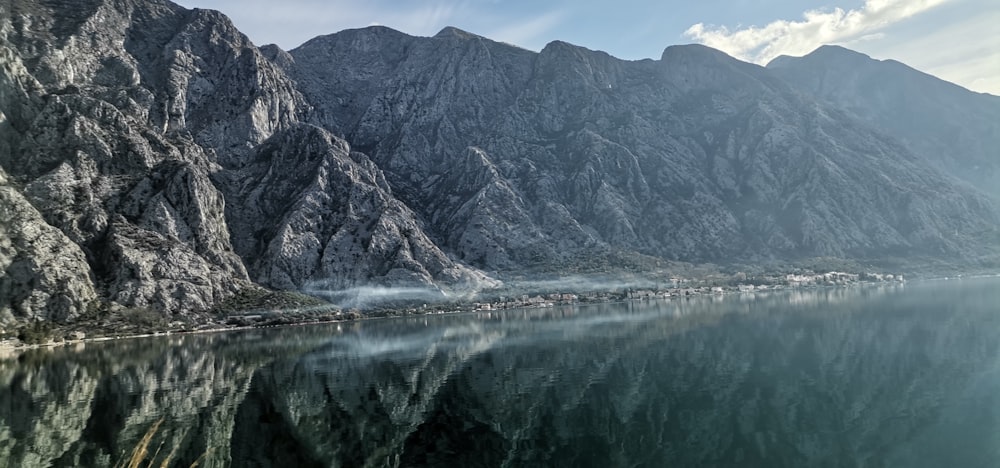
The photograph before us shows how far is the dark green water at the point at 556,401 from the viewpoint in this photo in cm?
4581

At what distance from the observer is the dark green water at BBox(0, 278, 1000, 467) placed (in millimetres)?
45812

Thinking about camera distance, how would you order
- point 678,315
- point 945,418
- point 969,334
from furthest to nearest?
point 678,315 < point 969,334 < point 945,418

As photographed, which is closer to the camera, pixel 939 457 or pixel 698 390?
pixel 939 457

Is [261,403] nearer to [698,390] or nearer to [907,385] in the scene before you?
[698,390]

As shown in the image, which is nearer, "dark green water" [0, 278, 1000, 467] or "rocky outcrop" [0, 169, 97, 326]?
"dark green water" [0, 278, 1000, 467]

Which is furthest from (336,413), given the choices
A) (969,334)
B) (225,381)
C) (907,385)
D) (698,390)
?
(969,334)

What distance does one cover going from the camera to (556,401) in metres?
65.6

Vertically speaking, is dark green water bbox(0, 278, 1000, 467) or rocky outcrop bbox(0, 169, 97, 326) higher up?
rocky outcrop bbox(0, 169, 97, 326)

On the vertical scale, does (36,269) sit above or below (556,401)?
above

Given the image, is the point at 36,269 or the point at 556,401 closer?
the point at 556,401

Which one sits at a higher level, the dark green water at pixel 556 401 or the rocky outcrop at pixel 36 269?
the rocky outcrop at pixel 36 269

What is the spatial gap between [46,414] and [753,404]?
74571 millimetres

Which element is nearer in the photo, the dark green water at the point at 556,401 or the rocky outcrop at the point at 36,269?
the dark green water at the point at 556,401

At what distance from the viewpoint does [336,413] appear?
6438cm
